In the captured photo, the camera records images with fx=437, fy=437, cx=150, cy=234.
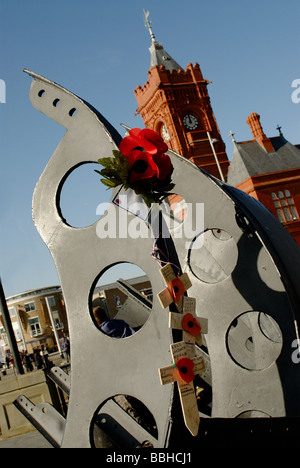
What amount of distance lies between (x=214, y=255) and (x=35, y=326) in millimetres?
64483

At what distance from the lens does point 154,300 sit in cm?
350

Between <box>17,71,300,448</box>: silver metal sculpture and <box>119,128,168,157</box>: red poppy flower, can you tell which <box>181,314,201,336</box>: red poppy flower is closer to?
<box>17,71,300,448</box>: silver metal sculpture

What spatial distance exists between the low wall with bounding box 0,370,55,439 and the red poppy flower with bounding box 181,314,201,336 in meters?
7.11

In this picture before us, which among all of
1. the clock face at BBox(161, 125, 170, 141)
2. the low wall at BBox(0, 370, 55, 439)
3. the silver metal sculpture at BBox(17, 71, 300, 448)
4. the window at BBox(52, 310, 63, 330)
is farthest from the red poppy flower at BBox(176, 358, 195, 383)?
the window at BBox(52, 310, 63, 330)

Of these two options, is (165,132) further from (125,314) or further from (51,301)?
(125,314)

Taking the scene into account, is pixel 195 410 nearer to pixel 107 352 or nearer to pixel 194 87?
pixel 107 352

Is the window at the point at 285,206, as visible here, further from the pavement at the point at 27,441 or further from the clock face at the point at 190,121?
the pavement at the point at 27,441

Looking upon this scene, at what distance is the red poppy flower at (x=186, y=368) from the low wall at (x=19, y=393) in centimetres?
713

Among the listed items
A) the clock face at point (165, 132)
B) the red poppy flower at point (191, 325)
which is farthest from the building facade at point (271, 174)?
the red poppy flower at point (191, 325)

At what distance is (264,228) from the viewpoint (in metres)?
4.38

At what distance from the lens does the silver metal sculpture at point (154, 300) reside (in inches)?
139

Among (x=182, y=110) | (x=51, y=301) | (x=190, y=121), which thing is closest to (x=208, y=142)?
(x=190, y=121)

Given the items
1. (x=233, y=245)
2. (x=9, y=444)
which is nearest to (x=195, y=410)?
(x=233, y=245)
